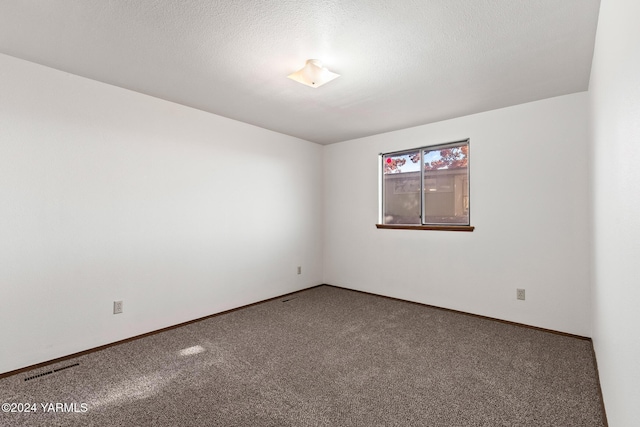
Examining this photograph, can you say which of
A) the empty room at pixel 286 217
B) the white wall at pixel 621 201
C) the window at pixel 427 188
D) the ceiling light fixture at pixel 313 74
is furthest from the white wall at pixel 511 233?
the ceiling light fixture at pixel 313 74

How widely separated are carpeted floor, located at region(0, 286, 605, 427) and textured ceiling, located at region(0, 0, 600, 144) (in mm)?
2351

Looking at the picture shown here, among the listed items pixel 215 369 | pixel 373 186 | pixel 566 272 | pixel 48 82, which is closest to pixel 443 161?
pixel 373 186

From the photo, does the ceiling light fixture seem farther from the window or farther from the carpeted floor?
the carpeted floor

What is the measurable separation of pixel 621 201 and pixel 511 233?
7.34 feet

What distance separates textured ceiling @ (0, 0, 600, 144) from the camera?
1781 mm

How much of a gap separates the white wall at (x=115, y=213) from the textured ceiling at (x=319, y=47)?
1.15 ft

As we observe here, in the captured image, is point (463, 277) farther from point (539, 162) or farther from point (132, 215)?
point (132, 215)

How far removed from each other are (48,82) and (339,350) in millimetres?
3296

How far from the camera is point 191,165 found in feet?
11.2

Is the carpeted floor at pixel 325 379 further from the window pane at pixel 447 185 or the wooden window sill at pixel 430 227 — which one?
the window pane at pixel 447 185

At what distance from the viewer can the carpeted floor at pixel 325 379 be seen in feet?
5.87

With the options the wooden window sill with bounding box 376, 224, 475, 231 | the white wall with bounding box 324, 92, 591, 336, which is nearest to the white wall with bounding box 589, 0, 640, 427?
the white wall with bounding box 324, 92, 591, 336

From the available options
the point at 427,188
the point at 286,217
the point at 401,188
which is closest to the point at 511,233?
the point at 427,188

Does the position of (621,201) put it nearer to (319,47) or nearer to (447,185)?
(319,47)
